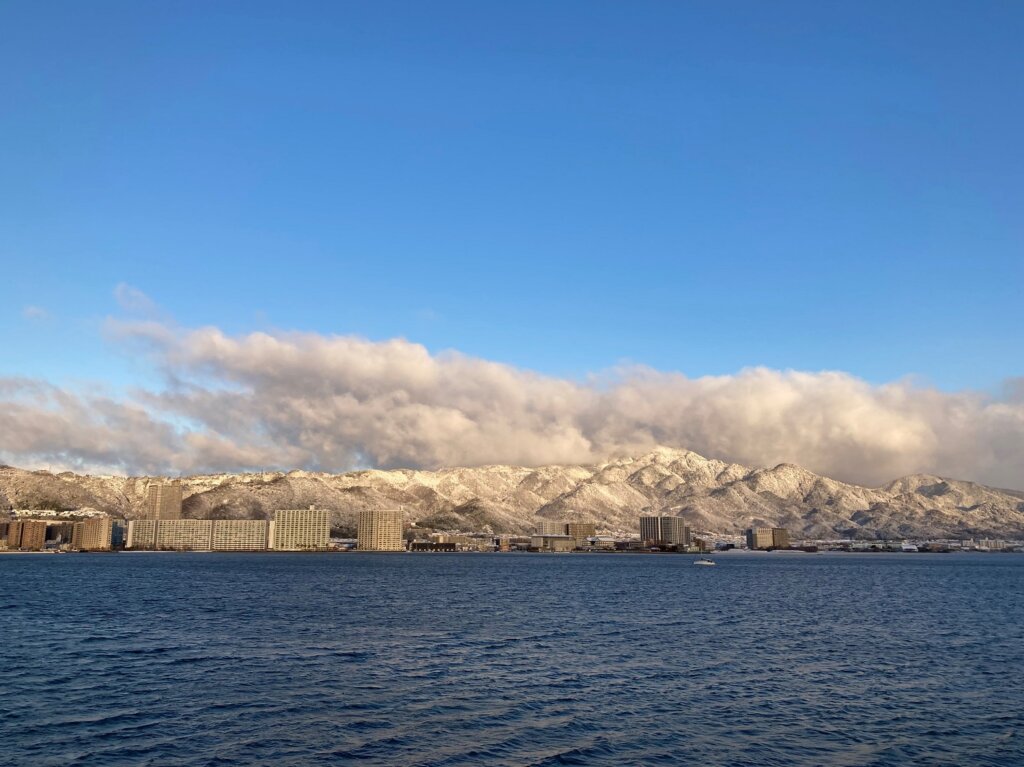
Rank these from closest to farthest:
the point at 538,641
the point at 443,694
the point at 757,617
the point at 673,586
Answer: the point at 443,694 < the point at 538,641 < the point at 757,617 < the point at 673,586

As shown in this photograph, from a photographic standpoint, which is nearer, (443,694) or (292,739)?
(292,739)

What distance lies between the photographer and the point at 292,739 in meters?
42.3

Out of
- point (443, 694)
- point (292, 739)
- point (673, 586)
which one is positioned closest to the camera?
point (292, 739)

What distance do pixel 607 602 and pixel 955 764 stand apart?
91320 millimetres

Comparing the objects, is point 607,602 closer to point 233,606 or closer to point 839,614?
point 839,614

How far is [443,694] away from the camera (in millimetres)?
52812

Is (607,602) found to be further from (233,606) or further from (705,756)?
(705,756)

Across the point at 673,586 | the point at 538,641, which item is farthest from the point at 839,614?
the point at 673,586

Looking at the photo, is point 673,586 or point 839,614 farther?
point 673,586

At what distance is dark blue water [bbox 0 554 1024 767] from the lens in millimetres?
41156

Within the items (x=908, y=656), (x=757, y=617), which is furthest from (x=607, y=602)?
(x=908, y=656)

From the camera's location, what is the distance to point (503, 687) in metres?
55.5

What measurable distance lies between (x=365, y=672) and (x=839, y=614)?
262 ft

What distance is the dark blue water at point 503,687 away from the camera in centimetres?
4116
